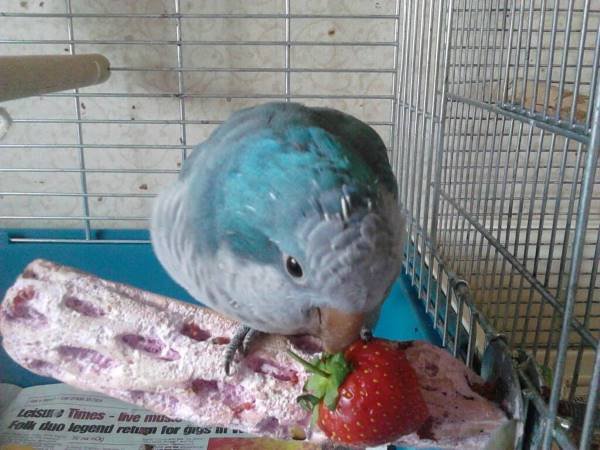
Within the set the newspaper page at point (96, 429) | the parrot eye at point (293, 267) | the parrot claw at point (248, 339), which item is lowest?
the newspaper page at point (96, 429)

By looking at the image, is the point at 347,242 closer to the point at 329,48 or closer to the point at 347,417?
the point at 347,417

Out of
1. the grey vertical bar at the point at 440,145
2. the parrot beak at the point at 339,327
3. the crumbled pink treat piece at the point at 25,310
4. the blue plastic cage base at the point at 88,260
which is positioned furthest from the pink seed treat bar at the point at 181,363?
the blue plastic cage base at the point at 88,260

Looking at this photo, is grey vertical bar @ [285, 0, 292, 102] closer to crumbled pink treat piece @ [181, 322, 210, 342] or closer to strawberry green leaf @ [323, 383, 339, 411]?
crumbled pink treat piece @ [181, 322, 210, 342]

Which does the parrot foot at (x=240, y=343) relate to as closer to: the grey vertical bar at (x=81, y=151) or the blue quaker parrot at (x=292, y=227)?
the blue quaker parrot at (x=292, y=227)

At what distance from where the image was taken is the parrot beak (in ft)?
1.46

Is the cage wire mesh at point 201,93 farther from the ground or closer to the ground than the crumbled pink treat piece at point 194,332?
farther from the ground

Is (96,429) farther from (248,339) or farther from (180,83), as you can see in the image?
(180,83)

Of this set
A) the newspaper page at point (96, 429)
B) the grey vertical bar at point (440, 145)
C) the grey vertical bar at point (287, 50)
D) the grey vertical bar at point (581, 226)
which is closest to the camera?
the grey vertical bar at point (581, 226)

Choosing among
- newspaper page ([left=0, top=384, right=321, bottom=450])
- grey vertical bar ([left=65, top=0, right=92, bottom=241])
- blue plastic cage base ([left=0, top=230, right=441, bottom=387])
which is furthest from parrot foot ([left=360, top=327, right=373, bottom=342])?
grey vertical bar ([left=65, top=0, right=92, bottom=241])

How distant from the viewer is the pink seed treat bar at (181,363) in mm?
571

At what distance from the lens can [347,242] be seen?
391 millimetres

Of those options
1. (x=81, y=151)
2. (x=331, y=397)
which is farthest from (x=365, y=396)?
(x=81, y=151)

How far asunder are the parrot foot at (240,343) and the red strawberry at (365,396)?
10 centimetres

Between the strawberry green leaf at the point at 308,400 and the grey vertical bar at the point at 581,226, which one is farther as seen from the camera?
the strawberry green leaf at the point at 308,400
